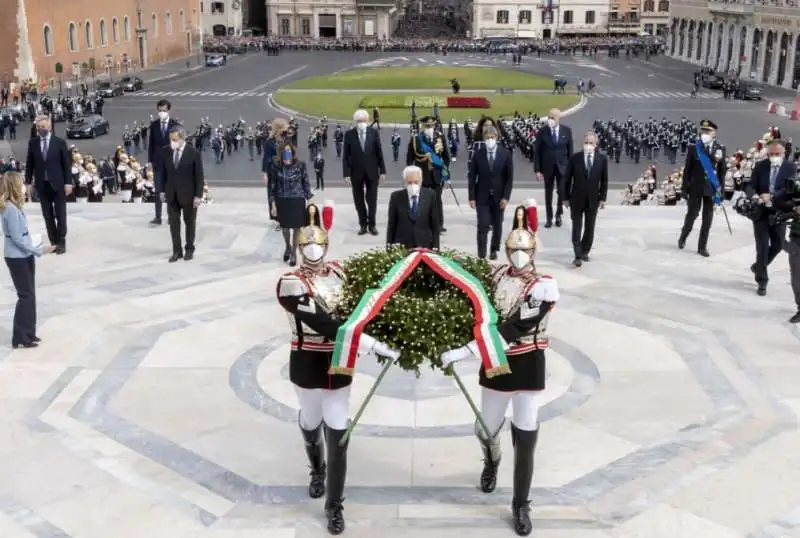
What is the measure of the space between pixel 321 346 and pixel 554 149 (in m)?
7.78

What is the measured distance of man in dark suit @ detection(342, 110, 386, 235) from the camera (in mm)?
11641

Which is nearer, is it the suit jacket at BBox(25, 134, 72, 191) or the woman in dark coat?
the woman in dark coat

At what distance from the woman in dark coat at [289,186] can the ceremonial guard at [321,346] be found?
16.4 ft

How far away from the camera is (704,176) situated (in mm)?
10703

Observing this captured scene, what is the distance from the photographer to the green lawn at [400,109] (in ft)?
121

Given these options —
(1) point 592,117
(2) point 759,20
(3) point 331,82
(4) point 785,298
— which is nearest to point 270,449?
(4) point 785,298

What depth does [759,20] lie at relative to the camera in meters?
51.4

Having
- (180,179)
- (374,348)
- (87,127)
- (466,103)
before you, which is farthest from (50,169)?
(466,103)

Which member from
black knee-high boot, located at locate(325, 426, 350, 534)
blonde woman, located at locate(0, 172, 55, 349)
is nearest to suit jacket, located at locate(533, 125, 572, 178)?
blonde woman, located at locate(0, 172, 55, 349)

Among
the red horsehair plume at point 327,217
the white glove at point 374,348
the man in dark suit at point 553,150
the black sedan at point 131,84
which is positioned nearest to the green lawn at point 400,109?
the black sedan at point 131,84

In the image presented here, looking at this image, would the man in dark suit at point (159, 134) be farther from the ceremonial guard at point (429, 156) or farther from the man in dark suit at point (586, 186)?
the man in dark suit at point (586, 186)

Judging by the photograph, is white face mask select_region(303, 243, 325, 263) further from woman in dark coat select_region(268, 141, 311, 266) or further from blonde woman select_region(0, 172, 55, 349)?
woman in dark coat select_region(268, 141, 311, 266)

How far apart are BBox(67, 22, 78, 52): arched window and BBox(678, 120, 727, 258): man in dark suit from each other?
46196 mm

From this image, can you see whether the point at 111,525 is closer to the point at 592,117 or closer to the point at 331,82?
the point at 592,117
